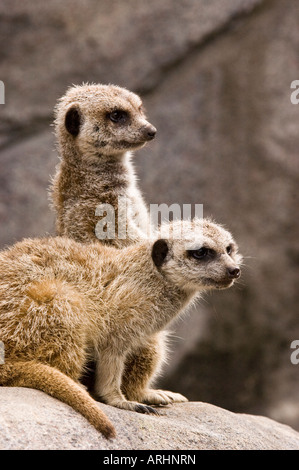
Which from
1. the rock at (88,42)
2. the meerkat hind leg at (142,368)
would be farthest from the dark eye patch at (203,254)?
the rock at (88,42)

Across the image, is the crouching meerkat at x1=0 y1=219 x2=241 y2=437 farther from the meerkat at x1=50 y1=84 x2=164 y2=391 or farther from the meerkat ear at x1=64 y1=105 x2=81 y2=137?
the meerkat ear at x1=64 y1=105 x2=81 y2=137

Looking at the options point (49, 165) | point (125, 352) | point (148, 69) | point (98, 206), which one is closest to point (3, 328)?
point (125, 352)

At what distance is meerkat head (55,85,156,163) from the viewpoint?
137 inches

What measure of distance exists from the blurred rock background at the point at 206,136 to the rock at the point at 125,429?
9.17ft

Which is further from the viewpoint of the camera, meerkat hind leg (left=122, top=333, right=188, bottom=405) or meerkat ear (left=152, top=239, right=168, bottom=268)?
meerkat hind leg (left=122, top=333, right=188, bottom=405)

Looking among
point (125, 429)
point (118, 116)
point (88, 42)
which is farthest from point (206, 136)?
point (125, 429)

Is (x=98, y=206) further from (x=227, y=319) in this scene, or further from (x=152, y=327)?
(x=227, y=319)

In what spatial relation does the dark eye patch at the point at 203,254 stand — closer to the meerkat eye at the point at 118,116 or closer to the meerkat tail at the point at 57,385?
the meerkat tail at the point at 57,385

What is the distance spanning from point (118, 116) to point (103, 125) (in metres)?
0.09

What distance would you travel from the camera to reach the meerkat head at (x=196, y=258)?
281 centimetres

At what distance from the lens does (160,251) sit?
288cm

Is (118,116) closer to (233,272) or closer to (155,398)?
(233,272)

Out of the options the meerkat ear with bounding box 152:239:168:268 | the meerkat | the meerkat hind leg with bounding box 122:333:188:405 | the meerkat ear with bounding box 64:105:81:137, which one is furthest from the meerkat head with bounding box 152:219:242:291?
the meerkat ear with bounding box 64:105:81:137

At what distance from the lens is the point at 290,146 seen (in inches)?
234
